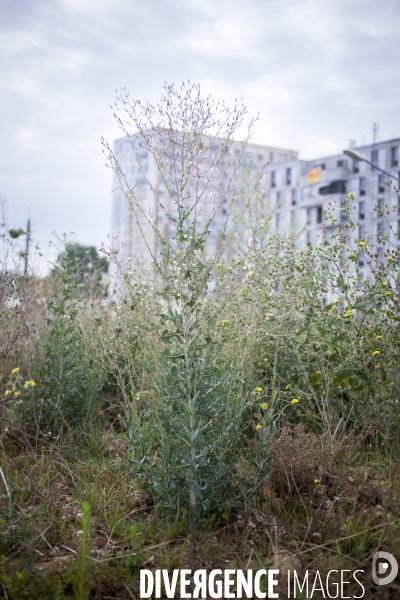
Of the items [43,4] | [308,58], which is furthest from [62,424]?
[308,58]

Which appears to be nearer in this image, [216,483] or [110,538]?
[110,538]

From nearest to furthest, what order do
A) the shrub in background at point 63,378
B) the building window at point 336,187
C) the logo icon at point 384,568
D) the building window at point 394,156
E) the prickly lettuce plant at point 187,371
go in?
the logo icon at point 384,568 < the prickly lettuce plant at point 187,371 < the shrub in background at point 63,378 < the building window at point 394,156 < the building window at point 336,187

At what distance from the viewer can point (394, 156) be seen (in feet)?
180

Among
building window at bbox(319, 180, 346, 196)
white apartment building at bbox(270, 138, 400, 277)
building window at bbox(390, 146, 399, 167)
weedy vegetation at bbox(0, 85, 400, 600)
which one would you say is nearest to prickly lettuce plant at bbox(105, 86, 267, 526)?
weedy vegetation at bbox(0, 85, 400, 600)

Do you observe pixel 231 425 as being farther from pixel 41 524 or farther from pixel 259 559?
pixel 41 524

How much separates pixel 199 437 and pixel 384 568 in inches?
40.3

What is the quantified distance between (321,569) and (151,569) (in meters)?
0.75

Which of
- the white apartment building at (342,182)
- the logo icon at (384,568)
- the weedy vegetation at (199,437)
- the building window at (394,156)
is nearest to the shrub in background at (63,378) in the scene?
the weedy vegetation at (199,437)

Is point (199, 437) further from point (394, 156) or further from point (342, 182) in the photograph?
point (342, 182)

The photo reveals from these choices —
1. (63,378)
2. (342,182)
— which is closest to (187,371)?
(63,378)

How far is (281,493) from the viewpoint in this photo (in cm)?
312

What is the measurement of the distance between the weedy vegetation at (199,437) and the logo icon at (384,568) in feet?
0.12

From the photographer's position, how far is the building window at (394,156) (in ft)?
179

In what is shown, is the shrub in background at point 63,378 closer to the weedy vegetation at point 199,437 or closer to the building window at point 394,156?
the weedy vegetation at point 199,437
